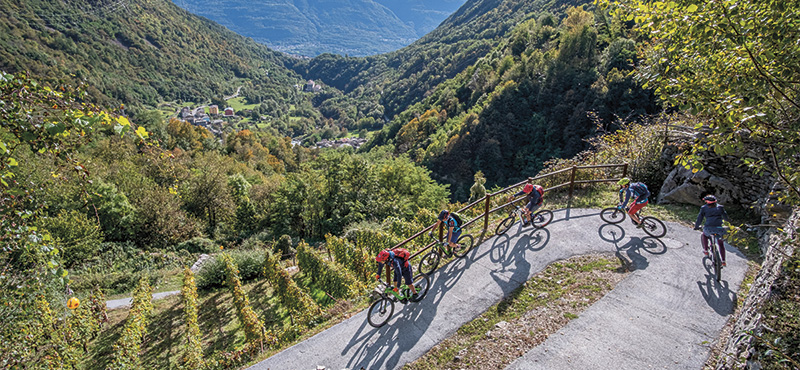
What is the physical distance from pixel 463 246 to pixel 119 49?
17413 cm

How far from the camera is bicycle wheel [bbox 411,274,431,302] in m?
8.04

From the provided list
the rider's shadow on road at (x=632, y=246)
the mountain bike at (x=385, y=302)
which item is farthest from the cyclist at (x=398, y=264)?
the rider's shadow on road at (x=632, y=246)

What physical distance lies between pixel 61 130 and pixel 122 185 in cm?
3239

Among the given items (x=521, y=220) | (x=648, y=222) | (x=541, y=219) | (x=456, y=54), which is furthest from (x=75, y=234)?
(x=456, y=54)

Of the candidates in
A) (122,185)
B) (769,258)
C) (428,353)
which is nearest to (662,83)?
(769,258)

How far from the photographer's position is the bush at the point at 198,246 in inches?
999

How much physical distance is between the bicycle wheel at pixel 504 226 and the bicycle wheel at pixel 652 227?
11.3ft

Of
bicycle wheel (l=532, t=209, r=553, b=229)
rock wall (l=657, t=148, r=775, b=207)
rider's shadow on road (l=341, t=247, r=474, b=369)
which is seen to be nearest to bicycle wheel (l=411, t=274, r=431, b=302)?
rider's shadow on road (l=341, t=247, r=474, b=369)

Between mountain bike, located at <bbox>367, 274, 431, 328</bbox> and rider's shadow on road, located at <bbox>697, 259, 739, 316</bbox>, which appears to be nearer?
rider's shadow on road, located at <bbox>697, 259, 739, 316</bbox>

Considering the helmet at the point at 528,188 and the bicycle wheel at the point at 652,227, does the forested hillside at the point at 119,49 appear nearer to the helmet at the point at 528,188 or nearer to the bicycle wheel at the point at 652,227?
the helmet at the point at 528,188

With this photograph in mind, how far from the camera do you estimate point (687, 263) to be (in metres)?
8.11

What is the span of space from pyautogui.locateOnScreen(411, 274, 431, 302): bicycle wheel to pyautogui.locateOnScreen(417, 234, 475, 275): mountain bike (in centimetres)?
28

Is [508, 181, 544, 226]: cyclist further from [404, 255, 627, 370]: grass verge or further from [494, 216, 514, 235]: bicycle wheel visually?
[404, 255, 627, 370]: grass verge

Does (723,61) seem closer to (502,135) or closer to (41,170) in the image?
(41,170)
